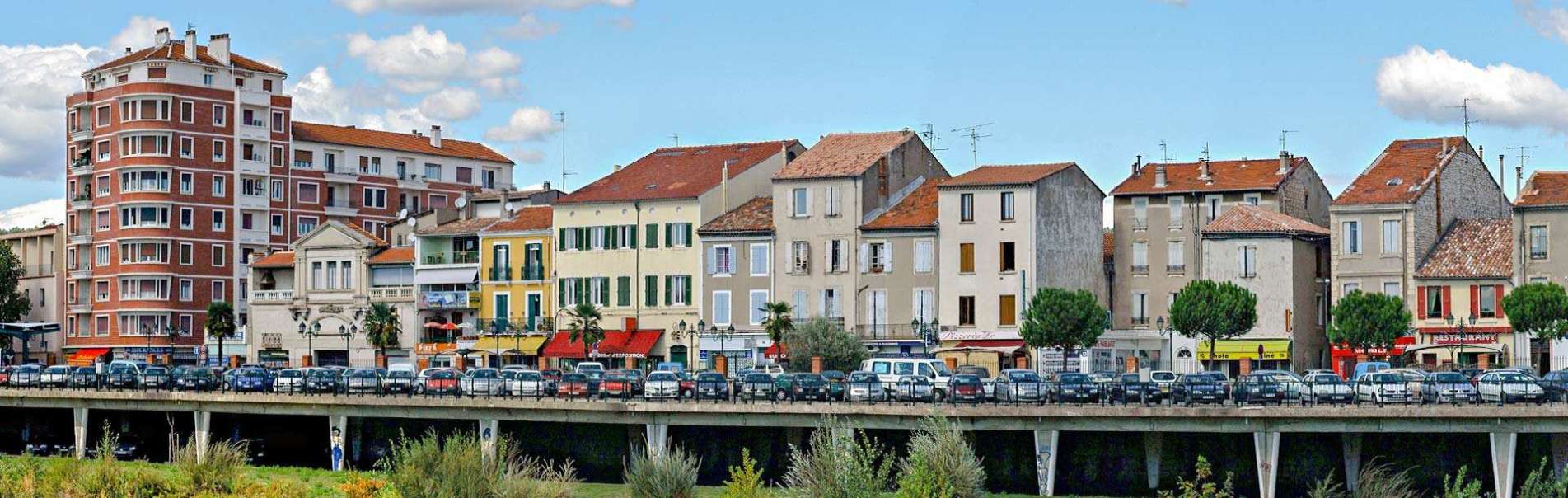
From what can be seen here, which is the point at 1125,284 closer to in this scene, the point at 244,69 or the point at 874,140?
the point at 874,140

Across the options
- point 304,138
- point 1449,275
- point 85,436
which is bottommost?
point 85,436

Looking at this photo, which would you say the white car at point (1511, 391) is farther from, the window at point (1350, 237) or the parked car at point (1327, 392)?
the window at point (1350, 237)

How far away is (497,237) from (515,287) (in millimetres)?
2593

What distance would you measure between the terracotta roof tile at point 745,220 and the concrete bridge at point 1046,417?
90.1 ft

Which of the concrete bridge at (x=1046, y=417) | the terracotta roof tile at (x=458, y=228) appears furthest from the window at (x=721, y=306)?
the concrete bridge at (x=1046, y=417)

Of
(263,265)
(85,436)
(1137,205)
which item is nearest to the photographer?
(85,436)

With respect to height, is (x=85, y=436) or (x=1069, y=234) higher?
(x=1069, y=234)

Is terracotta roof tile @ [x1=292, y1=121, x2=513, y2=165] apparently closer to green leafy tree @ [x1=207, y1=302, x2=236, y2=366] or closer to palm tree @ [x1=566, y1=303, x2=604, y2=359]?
green leafy tree @ [x1=207, y1=302, x2=236, y2=366]

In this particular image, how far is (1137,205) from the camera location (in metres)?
100

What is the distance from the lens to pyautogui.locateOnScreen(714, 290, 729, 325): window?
10131 centimetres

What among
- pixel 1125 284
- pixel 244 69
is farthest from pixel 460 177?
pixel 1125 284

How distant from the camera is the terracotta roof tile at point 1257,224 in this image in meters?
95.3

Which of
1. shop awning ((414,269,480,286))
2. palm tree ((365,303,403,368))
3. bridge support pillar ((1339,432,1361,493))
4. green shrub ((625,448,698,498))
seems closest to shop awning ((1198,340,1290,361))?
bridge support pillar ((1339,432,1361,493))

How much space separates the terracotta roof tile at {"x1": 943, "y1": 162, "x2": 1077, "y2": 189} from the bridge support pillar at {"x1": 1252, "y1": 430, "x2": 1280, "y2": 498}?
3393 centimetres
